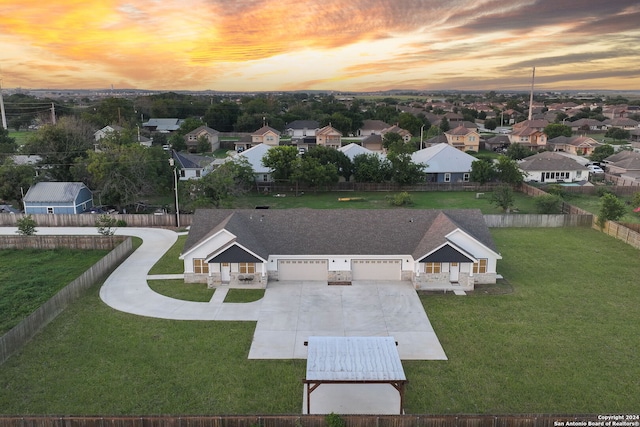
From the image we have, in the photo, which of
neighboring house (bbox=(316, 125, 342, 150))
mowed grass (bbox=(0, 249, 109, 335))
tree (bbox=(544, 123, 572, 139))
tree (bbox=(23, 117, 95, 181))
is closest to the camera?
mowed grass (bbox=(0, 249, 109, 335))

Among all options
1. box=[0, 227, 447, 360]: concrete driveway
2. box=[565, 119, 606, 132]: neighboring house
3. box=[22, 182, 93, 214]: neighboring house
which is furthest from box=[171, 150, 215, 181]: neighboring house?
box=[565, 119, 606, 132]: neighboring house

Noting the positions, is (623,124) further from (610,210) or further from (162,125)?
(162,125)

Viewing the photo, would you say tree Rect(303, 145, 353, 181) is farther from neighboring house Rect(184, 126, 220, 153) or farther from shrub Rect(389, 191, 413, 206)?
neighboring house Rect(184, 126, 220, 153)

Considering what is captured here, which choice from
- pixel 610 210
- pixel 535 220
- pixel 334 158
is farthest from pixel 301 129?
pixel 610 210

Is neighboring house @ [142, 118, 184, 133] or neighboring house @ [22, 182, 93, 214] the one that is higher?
neighboring house @ [142, 118, 184, 133]

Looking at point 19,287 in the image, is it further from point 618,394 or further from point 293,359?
point 618,394

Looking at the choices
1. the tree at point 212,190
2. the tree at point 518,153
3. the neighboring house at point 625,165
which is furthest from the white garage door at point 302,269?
the tree at point 518,153
